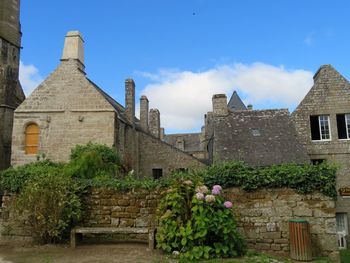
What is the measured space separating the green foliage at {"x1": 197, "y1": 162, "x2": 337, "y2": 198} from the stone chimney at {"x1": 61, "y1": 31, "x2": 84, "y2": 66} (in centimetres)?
1079

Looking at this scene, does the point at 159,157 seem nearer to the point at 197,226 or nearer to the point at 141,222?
the point at 141,222

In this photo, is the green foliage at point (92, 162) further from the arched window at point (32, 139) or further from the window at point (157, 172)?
the window at point (157, 172)

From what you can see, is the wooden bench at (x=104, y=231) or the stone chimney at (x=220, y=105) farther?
the stone chimney at (x=220, y=105)

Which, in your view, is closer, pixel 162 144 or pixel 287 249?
pixel 287 249

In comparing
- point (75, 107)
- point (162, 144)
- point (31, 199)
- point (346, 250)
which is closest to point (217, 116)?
point (162, 144)

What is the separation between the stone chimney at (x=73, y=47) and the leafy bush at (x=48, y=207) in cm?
937

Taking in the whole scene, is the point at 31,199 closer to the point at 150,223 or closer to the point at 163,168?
the point at 150,223

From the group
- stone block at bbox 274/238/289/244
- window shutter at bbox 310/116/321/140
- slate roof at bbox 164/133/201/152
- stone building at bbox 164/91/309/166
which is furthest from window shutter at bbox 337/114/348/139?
slate roof at bbox 164/133/201/152

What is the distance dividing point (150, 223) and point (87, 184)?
6.67ft

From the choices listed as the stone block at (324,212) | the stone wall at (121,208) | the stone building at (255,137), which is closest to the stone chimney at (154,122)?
the stone building at (255,137)

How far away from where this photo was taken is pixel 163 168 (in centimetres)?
1950

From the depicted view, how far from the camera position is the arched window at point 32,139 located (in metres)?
15.9

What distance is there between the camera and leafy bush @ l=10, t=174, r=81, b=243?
8.05 m

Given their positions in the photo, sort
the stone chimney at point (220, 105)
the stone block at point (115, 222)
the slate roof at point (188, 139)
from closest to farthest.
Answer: the stone block at point (115, 222) → the stone chimney at point (220, 105) → the slate roof at point (188, 139)
